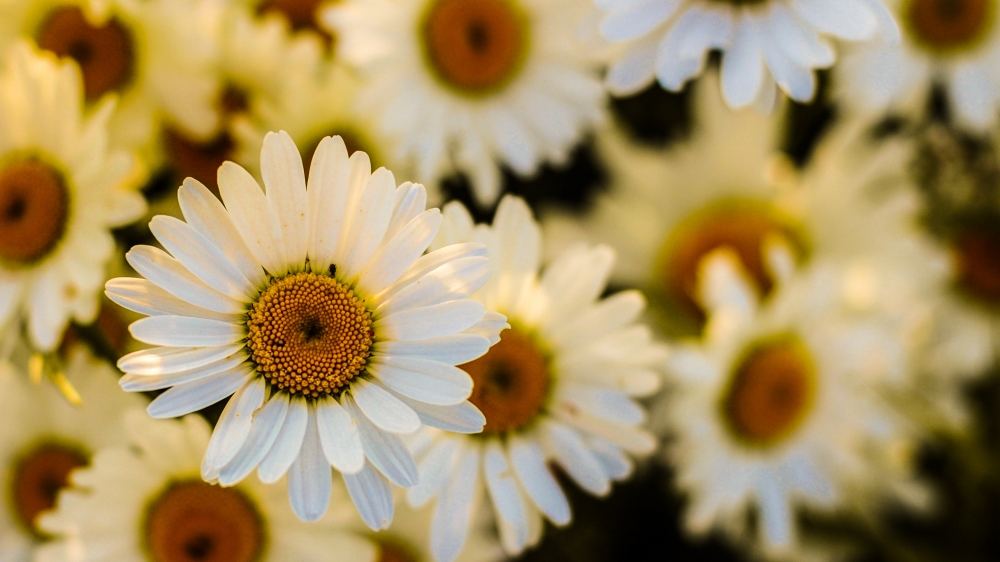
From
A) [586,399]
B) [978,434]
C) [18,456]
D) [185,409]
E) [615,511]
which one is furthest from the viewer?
[978,434]

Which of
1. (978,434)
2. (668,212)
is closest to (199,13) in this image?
(668,212)

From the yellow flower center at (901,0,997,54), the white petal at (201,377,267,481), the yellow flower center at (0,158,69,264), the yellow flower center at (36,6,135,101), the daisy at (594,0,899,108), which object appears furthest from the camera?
the yellow flower center at (901,0,997,54)

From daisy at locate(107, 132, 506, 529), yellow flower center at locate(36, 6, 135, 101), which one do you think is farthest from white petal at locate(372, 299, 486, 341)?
yellow flower center at locate(36, 6, 135, 101)

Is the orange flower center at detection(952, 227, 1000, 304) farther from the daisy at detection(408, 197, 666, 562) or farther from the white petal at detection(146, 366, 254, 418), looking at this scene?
the white petal at detection(146, 366, 254, 418)

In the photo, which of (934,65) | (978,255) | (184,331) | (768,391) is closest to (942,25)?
(934,65)

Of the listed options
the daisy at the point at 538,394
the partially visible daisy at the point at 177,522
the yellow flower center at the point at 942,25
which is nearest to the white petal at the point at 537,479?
the daisy at the point at 538,394

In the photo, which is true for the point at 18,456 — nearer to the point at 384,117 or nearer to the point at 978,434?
the point at 384,117
